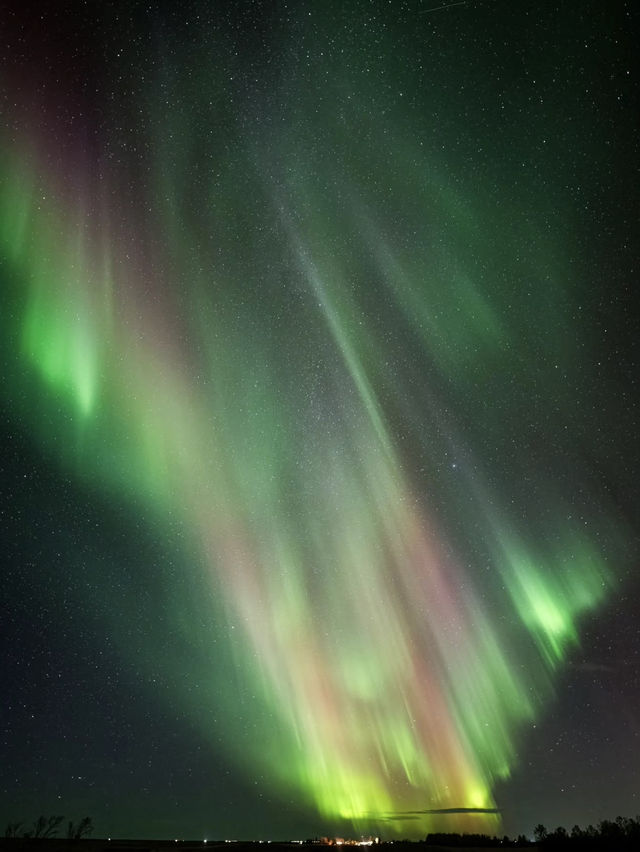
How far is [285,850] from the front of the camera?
195ft

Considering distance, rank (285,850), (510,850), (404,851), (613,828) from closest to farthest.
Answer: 1. (285,850)
2. (404,851)
3. (510,850)
4. (613,828)

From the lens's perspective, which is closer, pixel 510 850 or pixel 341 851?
pixel 341 851

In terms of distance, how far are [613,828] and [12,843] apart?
8151cm

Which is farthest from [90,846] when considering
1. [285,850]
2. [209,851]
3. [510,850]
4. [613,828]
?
[613,828]

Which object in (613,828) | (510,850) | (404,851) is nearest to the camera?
(404,851)

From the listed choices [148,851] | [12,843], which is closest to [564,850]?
[148,851]

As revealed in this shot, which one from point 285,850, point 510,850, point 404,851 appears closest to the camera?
point 285,850

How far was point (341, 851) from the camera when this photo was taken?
205 ft

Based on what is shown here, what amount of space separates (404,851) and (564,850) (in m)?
17.3

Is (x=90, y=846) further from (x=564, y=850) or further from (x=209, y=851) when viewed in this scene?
(x=564, y=850)

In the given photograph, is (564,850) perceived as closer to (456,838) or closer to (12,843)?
(456,838)

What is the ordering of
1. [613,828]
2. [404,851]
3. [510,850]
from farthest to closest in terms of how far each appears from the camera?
1. [613,828]
2. [510,850]
3. [404,851]

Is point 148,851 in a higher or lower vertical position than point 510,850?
higher

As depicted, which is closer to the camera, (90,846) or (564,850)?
(90,846)
